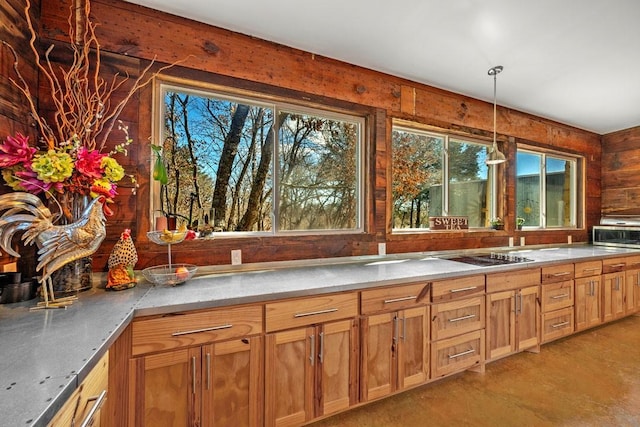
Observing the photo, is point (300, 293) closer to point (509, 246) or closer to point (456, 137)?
point (456, 137)

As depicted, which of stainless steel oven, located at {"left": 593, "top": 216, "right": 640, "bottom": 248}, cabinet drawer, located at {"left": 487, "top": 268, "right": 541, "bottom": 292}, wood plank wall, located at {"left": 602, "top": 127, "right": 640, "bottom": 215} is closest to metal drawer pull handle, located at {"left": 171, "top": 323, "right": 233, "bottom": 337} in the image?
cabinet drawer, located at {"left": 487, "top": 268, "right": 541, "bottom": 292}

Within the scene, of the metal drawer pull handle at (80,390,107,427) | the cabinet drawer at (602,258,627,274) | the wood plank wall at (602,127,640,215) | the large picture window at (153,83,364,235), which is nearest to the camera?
the metal drawer pull handle at (80,390,107,427)

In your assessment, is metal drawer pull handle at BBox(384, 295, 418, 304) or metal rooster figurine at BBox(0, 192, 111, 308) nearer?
metal rooster figurine at BBox(0, 192, 111, 308)

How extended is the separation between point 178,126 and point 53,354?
1585 mm

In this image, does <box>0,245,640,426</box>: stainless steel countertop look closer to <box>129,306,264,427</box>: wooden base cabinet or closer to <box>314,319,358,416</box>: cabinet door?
<box>129,306,264,427</box>: wooden base cabinet

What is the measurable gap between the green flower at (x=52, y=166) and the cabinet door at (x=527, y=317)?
10.7 ft

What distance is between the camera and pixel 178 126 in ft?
6.72

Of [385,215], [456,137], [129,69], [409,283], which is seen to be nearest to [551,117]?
[456,137]

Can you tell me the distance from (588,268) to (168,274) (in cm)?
395

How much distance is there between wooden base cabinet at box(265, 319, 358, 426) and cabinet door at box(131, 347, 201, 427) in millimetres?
365

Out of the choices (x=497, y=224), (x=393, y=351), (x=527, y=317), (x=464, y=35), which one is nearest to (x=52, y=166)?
(x=393, y=351)

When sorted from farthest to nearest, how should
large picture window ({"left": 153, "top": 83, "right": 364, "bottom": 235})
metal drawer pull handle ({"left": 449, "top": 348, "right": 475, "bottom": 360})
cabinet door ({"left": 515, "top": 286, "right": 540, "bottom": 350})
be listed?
1. cabinet door ({"left": 515, "top": 286, "right": 540, "bottom": 350})
2. metal drawer pull handle ({"left": 449, "top": 348, "right": 475, "bottom": 360})
3. large picture window ({"left": 153, "top": 83, "right": 364, "bottom": 235})

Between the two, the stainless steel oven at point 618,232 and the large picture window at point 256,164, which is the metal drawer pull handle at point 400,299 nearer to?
the large picture window at point 256,164

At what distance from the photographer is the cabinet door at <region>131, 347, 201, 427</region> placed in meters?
1.31
